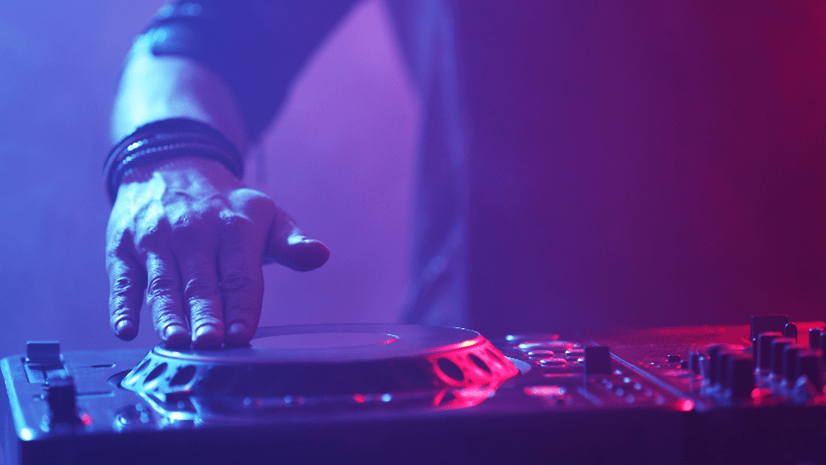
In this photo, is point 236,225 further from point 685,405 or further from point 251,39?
point 251,39

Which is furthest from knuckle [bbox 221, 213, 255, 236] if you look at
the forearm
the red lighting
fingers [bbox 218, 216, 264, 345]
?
the red lighting

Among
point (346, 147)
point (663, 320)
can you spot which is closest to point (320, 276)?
point (346, 147)

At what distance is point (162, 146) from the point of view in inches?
40.3

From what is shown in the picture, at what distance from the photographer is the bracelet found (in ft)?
3.34

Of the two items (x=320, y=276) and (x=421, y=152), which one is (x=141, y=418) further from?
(x=320, y=276)

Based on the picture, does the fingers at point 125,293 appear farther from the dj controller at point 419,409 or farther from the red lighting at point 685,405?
the red lighting at point 685,405

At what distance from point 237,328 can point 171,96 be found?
554 millimetres

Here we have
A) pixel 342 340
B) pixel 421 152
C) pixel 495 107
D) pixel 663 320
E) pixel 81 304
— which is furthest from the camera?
→ pixel 81 304

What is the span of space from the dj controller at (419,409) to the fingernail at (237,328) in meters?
0.04

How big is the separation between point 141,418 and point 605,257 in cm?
119

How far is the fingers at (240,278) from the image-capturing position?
0.76 meters

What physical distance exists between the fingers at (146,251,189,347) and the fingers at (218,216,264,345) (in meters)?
0.05

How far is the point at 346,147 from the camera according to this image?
356cm

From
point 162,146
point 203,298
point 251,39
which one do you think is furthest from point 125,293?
point 251,39
